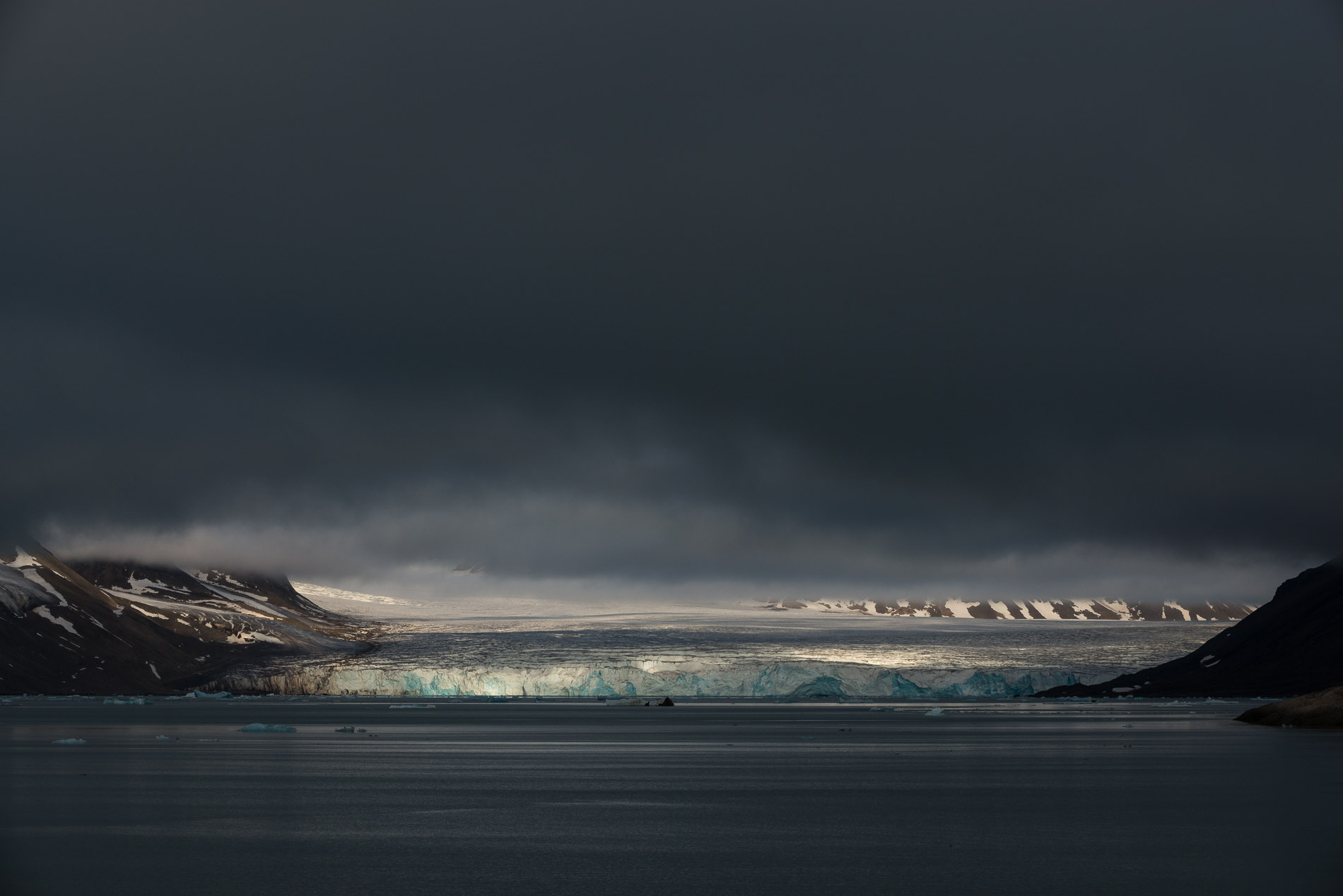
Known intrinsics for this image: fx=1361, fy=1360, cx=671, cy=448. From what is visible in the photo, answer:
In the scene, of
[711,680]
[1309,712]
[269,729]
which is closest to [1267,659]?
[711,680]

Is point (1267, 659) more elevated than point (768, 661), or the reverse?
point (768, 661)

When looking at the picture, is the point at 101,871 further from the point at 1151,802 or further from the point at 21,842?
the point at 1151,802

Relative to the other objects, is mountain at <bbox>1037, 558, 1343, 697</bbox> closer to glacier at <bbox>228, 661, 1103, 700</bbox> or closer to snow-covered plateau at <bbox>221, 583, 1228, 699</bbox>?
snow-covered plateau at <bbox>221, 583, 1228, 699</bbox>

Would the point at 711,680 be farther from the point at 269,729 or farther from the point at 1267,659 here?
the point at 1267,659

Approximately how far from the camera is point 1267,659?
15538 centimetres

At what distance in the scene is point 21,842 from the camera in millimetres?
18766

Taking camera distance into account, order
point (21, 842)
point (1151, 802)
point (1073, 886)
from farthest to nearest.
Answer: point (1151, 802)
point (21, 842)
point (1073, 886)

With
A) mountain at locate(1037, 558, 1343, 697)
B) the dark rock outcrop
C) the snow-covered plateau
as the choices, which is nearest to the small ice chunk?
the dark rock outcrop

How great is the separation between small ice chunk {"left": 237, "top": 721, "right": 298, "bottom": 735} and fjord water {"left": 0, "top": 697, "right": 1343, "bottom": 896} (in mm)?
6122

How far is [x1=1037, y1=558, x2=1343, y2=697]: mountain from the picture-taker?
471 feet

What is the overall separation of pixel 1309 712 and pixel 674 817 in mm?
42906

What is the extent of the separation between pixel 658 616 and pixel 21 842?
118 metres

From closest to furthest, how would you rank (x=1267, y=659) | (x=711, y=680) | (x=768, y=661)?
(x=768, y=661)
(x=711, y=680)
(x=1267, y=659)

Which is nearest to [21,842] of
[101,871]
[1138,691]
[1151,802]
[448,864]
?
[101,871]
